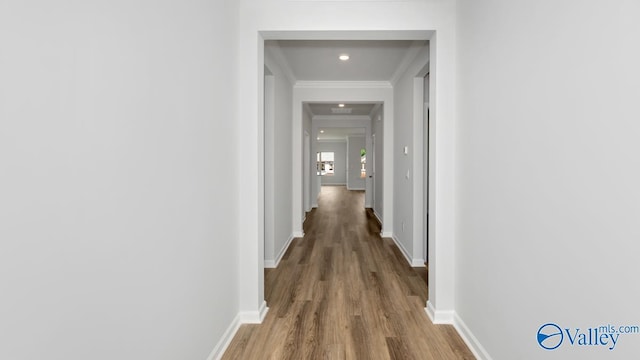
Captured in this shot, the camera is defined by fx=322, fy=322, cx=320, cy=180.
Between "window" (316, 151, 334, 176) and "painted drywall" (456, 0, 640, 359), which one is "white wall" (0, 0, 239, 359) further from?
"window" (316, 151, 334, 176)

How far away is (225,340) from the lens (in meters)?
2.21

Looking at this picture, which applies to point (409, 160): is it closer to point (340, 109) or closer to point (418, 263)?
point (418, 263)

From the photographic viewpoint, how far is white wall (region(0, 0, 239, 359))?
0.80 m

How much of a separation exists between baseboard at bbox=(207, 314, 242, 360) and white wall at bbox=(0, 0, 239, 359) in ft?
0.54

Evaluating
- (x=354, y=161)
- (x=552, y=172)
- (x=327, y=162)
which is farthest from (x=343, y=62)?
(x=327, y=162)

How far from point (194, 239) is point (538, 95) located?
1.84m

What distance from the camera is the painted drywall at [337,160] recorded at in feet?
57.3

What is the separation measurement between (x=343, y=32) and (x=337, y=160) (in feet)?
49.2

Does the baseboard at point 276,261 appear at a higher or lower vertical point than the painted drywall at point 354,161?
lower

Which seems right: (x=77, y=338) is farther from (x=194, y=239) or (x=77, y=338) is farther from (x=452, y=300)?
(x=452, y=300)

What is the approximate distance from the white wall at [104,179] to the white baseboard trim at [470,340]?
67.0 inches

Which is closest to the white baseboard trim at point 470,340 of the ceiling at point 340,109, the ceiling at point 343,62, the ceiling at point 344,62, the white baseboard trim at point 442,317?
the white baseboard trim at point 442,317

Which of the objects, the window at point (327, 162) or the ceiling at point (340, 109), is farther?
the window at point (327, 162)

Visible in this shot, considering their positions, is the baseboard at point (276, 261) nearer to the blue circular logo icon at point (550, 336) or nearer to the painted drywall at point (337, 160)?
the blue circular logo icon at point (550, 336)
